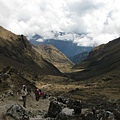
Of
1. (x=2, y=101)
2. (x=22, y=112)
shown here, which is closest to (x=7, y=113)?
(x=22, y=112)

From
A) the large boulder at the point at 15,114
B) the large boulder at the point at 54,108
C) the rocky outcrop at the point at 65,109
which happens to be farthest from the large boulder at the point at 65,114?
the large boulder at the point at 15,114

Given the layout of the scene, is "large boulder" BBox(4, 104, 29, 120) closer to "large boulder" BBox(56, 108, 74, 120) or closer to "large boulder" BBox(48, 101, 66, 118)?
"large boulder" BBox(56, 108, 74, 120)

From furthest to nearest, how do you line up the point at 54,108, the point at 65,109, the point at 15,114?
1. the point at 54,108
2. the point at 65,109
3. the point at 15,114

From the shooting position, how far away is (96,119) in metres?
25.0

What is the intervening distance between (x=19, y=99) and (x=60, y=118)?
1725cm

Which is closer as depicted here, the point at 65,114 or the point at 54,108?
the point at 65,114

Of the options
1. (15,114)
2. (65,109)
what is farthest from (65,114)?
(15,114)

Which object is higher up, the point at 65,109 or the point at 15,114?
the point at 65,109

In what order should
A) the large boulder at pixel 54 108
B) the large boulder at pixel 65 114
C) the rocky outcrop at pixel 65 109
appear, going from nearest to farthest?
the large boulder at pixel 65 114 → the rocky outcrop at pixel 65 109 → the large boulder at pixel 54 108

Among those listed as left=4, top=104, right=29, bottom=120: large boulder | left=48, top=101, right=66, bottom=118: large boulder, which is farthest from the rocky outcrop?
left=4, top=104, right=29, bottom=120: large boulder

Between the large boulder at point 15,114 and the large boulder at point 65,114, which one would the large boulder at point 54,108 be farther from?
the large boulder at point 15,114

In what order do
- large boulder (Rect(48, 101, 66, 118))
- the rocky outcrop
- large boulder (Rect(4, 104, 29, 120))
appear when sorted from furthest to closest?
large boulder (Rect(48, 101, 66, 118)) → the rocky outcrop → large boulder (Rect(4, 104, 29, 120))

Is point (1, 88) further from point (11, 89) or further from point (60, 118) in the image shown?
point (60, 118)

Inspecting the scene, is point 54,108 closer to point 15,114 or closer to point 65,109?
point 65,109
